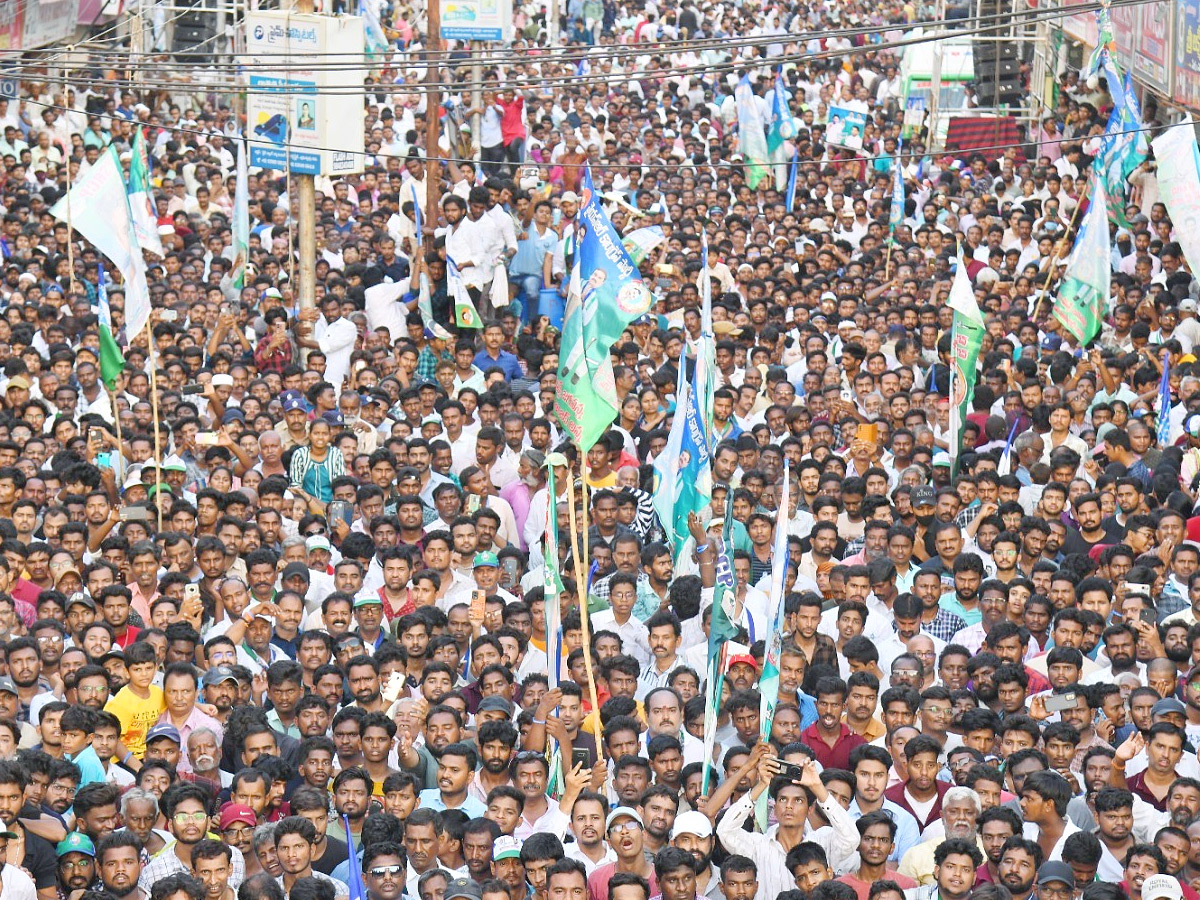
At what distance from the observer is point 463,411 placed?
1306cm

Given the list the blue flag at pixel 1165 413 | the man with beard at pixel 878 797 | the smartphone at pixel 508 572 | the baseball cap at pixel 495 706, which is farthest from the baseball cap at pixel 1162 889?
the blue flag at pixel 1165 413

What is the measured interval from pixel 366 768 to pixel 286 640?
5.32 feet

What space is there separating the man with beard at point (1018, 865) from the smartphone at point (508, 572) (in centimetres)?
407

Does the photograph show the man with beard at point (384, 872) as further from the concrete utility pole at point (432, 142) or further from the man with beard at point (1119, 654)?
the concrete utility pole at point (432, 142)

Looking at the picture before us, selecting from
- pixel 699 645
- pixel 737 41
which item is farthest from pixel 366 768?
pixel 737 41

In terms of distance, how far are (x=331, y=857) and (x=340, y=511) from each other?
3953 mm

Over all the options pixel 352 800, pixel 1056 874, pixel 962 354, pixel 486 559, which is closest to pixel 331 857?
pixel 352 800

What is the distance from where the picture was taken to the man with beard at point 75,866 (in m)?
7.67

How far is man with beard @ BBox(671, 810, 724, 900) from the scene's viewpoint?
7.76 metres

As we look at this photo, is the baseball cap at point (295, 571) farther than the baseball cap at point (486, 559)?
No

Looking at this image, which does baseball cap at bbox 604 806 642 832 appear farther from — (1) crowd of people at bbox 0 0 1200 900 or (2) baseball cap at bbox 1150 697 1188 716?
(2) baseball cap at bbox 1150 697 1188 716

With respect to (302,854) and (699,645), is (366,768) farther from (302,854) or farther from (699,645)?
(699,645)

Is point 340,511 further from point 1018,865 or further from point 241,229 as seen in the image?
point 241,229

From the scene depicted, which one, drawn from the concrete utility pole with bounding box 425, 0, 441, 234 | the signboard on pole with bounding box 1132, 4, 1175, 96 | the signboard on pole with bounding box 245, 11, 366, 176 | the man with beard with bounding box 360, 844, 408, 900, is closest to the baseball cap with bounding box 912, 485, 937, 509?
the man with beard with bounding box 360, 844, 408, 900
